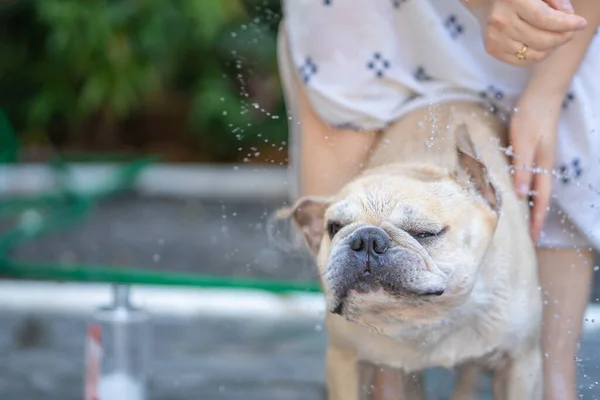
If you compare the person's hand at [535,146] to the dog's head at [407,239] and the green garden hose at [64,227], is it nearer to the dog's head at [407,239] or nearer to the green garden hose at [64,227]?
the dog's head at [407,239]

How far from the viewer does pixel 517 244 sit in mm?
1395

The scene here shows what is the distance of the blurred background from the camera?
7.32 ft

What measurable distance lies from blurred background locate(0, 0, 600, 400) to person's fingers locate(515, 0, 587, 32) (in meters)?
0.47

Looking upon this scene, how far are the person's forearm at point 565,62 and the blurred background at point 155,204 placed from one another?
358mm

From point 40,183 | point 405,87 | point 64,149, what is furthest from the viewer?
point 64,149

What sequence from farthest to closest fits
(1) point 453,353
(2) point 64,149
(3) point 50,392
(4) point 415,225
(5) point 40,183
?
(2) point 64,149 → (5) point 40,183 → (3) point 50,392 → (1) point 453,353 → (4) point 415,225

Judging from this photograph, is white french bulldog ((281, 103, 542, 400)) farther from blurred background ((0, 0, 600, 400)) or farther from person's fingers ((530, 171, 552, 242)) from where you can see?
blurred background ((0, 0, 600, 400))

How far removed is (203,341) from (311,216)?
1388 millimetres

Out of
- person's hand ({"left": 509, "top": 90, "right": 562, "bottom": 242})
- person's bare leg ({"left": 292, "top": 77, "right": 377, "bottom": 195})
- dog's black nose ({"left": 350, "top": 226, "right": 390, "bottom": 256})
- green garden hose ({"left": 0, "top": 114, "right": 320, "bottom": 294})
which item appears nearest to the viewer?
dog's black nose ({"left": 350, "top": 226, "right": 390, "bottom": 256})

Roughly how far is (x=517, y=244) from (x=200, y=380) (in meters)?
1.18

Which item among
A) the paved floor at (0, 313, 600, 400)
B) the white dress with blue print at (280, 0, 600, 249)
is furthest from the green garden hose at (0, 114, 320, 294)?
the white dress with blue print at (280, 0, 600, 249)

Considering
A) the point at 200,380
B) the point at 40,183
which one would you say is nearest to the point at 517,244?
the point at 200,380

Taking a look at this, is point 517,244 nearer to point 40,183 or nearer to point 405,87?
point 405,87

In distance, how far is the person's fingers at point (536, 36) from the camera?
1.30m
